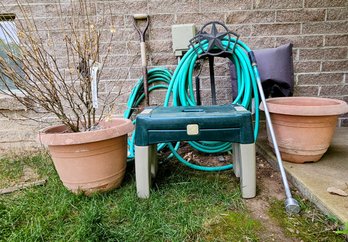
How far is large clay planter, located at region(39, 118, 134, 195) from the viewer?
1.19 meters

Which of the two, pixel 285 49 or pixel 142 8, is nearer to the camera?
pixel 285 49

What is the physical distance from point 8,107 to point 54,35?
30.1 inches

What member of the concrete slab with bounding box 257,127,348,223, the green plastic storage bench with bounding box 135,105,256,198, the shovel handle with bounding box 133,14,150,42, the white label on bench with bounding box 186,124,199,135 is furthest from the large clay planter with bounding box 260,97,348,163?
the shovel handle with bounding box 133,14,150,42

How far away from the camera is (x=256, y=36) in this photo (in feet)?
6.44

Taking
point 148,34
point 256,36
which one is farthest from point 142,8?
point 256,36

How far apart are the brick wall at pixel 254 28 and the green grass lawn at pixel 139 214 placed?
1.07 m

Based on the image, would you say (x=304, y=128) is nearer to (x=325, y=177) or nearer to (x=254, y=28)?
(x=325, y=177)

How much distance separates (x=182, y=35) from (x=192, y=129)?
3.47ft

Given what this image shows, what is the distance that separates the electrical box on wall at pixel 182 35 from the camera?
74.3 inches

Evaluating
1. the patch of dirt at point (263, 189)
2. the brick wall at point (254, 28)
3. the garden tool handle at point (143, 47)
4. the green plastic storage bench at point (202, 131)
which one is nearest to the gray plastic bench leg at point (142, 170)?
the green plastic storage bench at point (202, 131)

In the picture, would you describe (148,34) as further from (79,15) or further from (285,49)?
(285,49)

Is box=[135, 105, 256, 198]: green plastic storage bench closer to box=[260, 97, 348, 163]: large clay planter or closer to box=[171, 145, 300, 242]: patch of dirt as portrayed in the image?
box=[171, 145, 300, 242]: patch of dirt

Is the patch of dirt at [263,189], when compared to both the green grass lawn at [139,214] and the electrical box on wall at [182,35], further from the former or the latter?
the electrical box on wall at [182,35]

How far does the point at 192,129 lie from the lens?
1168 millimetres
